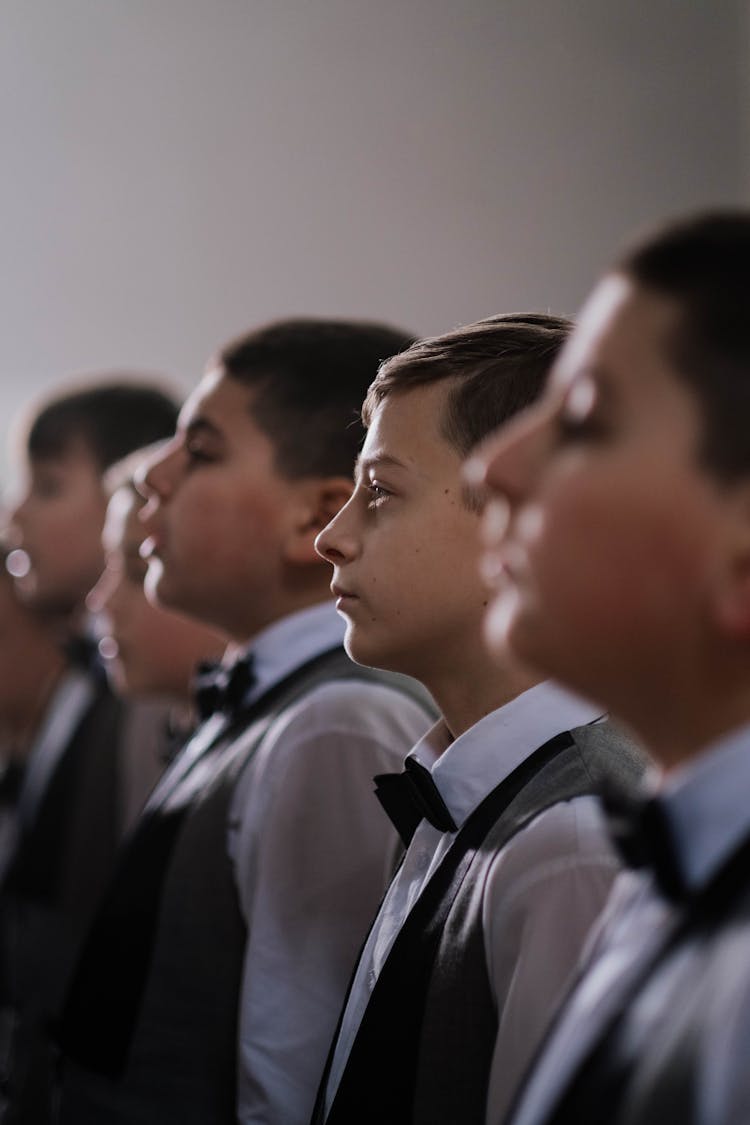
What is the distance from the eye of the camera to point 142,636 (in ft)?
7.01

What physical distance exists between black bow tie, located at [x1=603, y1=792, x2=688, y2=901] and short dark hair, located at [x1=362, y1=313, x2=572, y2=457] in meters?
0.47

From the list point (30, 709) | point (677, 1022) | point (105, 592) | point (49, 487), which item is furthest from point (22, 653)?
point (677, 1022)

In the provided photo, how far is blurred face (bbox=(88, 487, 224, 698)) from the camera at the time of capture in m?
2.12

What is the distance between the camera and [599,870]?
0.92 metres

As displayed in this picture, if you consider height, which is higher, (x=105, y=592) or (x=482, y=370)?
(x=482, y=370)

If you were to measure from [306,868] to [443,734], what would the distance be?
0.84 feet

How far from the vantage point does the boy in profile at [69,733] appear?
247 cm

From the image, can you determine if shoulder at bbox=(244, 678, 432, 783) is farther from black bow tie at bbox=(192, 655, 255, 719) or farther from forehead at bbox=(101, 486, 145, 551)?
forehead at bbox=(101, 486, 145, 551)

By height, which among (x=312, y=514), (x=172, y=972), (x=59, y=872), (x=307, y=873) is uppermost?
(x=312, y=514)

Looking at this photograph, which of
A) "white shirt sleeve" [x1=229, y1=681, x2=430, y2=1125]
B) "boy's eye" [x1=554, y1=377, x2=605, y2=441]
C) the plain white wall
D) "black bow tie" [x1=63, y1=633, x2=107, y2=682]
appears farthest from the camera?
the plain white wall

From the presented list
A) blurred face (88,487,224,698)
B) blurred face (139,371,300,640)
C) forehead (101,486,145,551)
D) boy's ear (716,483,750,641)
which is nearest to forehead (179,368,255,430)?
blurred face (139,371,300,640)

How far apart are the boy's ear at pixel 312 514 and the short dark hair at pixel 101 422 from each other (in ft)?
3.96

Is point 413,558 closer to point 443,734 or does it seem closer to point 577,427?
point 443,734

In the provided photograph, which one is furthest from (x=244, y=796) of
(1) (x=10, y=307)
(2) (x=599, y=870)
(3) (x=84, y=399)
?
(1) (x=10, y=307)
